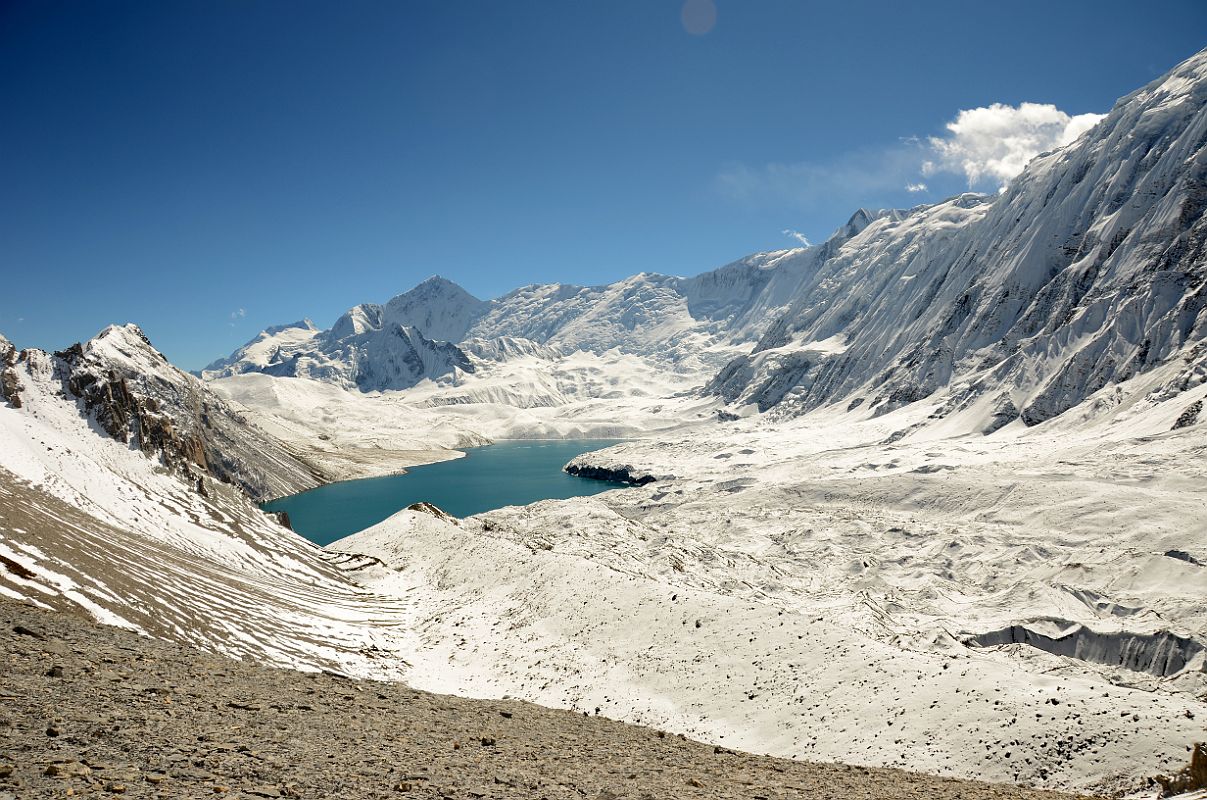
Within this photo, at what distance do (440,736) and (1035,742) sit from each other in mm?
16293

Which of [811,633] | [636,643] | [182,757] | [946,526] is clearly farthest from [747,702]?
[946,526]

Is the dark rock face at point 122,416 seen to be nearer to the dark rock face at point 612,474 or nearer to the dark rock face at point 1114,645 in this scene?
the dark rock face at point 1114,645

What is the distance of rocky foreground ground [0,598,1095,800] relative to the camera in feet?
32.5

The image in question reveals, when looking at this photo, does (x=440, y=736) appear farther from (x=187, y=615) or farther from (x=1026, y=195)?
(x=1026, y=195)

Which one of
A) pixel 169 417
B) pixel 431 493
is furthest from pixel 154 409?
pixel 431 493

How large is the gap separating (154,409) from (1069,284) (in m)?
147

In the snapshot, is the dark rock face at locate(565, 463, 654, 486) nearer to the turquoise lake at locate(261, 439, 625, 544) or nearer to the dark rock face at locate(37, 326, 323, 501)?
the turquoise lake at locate(261, 439, 625, 544)

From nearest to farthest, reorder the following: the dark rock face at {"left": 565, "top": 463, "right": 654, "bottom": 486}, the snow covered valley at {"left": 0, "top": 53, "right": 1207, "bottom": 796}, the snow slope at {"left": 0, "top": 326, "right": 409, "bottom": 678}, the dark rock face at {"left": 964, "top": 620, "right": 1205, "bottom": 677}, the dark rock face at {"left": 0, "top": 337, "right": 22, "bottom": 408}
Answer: the snow covered valley at {"left": 0, "top": 53, "right": 1207, "bottom": 796}, the snow slope at {"left": 0, "top": 326, "right": 409, "bottom": 678}, the dark rock face at {"left": 964, "top": 620, "right": 1205, "bottom": 677}, the dark rock face at {"left": 0, "top": 337, "right": 22, "bottom": 408}, the dark rock face at {"left": 565, "top": 463, "right": 654, "bottom": 486}

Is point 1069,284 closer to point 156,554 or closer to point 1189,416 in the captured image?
point 1189,416

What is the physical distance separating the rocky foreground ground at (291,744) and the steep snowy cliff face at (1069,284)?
109m

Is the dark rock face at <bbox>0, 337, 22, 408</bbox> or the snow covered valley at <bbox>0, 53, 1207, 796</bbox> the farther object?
the dark rock face at <bbox>0, 337, 22, 408</bbox>

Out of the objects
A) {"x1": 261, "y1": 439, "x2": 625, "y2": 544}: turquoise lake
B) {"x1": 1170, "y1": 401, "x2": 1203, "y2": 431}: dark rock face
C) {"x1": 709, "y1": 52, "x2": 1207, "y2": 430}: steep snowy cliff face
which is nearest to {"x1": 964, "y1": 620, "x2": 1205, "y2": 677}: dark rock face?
{"x1": 1170, "y1": 401, "x2": 1203, "y2": 431}: dark rock face

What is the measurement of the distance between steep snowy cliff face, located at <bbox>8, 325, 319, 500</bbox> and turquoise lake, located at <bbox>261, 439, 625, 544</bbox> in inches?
343

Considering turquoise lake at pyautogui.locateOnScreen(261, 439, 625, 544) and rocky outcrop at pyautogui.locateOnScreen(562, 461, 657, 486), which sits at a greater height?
rocky outcrop at pyautogui.locateOnScreen(562, 461, 657, 486)
